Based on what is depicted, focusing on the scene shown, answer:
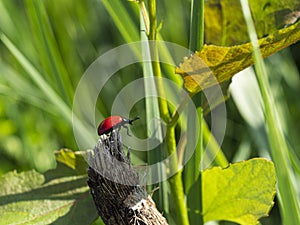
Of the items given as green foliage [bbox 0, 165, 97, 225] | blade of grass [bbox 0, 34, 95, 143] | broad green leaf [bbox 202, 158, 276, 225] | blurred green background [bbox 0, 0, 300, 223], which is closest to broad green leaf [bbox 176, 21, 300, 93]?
broad green leaf [bbox 202, 158, 276, 225]

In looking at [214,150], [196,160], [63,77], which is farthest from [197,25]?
[63,77]

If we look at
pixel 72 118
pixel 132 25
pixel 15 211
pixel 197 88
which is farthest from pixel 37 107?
pixel 197 88

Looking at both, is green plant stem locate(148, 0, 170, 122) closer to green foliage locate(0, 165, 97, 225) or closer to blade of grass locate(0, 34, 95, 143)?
green foliage locate(0, 165, 97, 225)

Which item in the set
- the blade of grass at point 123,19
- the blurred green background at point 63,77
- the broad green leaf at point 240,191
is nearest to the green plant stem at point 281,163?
the broad green leaf at point 240,191

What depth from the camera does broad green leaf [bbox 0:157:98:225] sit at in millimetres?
966

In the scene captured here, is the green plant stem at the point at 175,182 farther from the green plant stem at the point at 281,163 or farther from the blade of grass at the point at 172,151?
the green plant stem at the point at 281,163

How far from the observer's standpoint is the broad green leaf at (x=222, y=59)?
31.1 inches

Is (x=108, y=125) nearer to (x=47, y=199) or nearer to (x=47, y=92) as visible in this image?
(x=47, y=199)

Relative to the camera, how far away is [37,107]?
172 cm

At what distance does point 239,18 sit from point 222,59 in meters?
0.40

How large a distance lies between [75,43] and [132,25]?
0.73 m

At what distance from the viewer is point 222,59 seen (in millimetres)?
811

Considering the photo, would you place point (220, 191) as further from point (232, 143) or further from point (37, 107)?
point (37, 107)

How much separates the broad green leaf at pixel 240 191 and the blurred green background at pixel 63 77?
365mm
